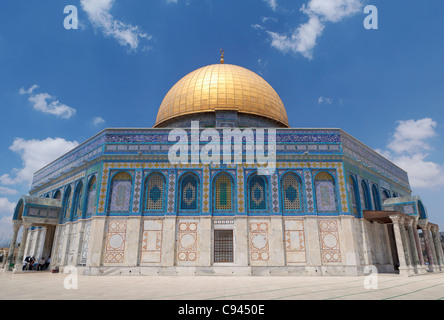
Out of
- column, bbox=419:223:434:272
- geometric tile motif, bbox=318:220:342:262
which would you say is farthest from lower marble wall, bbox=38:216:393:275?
column, bbox=419:223:434:272

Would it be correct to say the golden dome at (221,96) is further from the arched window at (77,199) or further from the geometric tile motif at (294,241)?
the geometric tile motif at (294,241)

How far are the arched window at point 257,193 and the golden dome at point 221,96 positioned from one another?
19.2 feet

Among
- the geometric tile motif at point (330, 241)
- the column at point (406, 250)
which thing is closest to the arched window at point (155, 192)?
the geometric tile motif at point (330, 241)

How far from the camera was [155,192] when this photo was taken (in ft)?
53.2

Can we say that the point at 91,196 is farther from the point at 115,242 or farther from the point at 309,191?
the point at 309,191

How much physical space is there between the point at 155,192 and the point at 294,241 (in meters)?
7.74

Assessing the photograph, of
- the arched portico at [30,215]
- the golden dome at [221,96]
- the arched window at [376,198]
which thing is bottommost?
the arched portico at [30,215]

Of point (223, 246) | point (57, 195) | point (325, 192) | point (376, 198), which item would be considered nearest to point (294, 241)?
point (325, 192)

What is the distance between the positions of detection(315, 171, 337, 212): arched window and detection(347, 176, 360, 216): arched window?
1.02 m

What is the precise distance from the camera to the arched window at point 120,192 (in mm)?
15859

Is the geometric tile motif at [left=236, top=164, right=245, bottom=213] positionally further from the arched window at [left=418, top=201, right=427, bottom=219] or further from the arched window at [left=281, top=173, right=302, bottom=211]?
the arched window at [left=418, top=201, right=427, bottom=219]

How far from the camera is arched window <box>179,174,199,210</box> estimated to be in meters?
15.9

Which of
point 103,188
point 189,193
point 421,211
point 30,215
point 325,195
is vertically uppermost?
point 103,188
